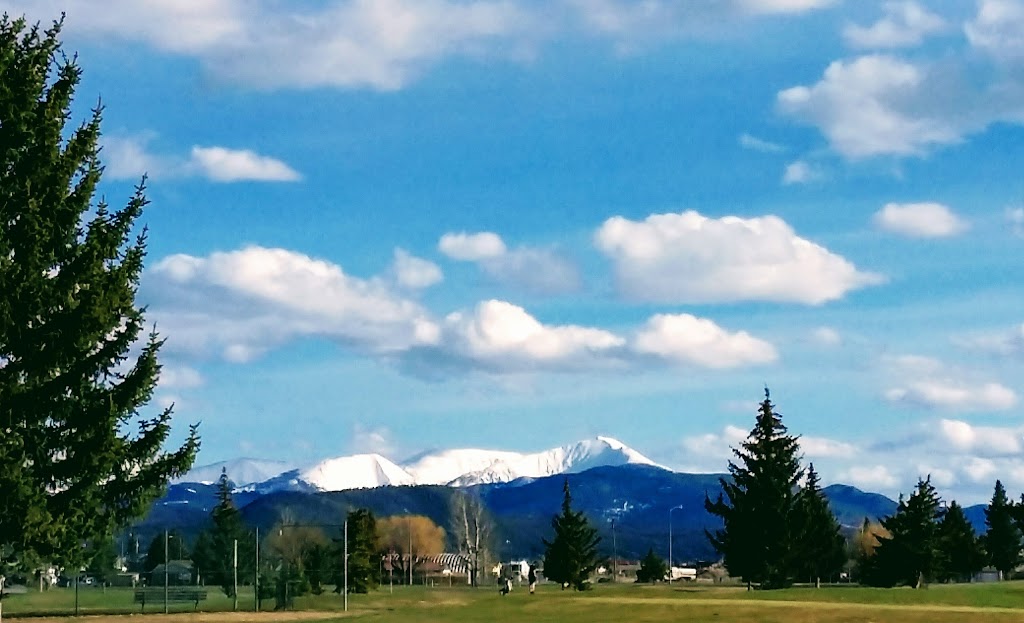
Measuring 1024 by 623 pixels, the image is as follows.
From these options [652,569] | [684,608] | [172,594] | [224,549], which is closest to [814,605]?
[684,608]

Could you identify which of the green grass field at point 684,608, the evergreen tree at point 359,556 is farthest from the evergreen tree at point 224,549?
the evergreen tree at point 359,556

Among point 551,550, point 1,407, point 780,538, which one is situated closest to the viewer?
point 1,407

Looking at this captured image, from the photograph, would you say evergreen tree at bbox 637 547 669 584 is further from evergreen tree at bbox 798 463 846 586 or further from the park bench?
the park bench

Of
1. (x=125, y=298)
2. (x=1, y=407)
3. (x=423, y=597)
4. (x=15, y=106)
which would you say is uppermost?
(x=15, y=106)

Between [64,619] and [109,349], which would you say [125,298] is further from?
[64,619]

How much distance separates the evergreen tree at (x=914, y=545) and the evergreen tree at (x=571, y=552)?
18.9 m

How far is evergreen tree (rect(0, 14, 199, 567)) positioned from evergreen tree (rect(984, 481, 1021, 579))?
93.6 metres

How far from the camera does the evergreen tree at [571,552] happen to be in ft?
289

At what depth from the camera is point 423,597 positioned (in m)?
94.4

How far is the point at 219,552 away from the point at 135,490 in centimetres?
6329

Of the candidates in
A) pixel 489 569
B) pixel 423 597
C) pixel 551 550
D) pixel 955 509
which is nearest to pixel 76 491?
pixel 551 550

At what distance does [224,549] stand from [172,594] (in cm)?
990

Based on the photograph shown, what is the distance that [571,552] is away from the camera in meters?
88.1

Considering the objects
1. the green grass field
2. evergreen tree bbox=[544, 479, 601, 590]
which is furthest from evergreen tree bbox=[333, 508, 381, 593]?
the green grass field
